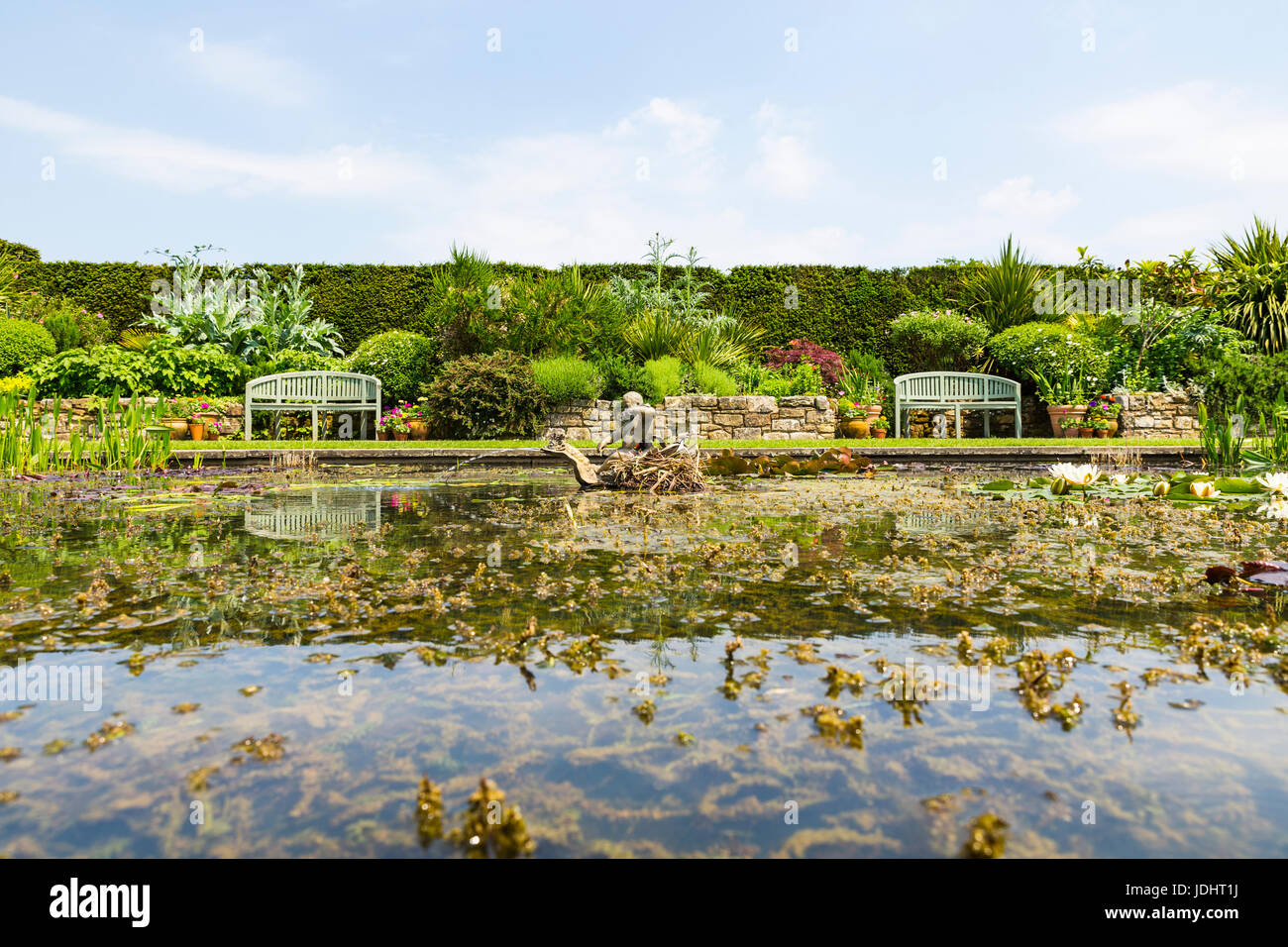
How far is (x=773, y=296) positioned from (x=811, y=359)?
6.57 feet

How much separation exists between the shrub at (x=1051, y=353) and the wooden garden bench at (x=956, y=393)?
31.6 inches

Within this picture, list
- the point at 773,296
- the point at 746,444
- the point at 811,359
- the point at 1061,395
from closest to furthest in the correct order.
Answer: the point at 746,444 → the point at 1061,395 → the point at 811,359 → the point at 773,296

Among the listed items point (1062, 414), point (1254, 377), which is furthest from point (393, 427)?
point (1254, 377)

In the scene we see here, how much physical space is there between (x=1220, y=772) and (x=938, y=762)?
16.8 inches

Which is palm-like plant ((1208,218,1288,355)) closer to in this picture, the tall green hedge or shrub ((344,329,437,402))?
the tall green hedge

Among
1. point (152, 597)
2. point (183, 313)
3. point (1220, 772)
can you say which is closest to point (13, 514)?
point (152, 597)

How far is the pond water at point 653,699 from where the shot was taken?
43.7 inches

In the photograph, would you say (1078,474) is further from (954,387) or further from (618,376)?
(954,387)

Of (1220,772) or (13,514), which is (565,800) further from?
(13,514)

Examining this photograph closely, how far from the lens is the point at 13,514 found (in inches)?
178

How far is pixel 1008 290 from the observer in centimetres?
1486

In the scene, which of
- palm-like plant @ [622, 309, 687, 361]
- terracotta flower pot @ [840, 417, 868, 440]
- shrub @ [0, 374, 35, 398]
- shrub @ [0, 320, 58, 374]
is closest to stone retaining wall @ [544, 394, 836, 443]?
terracotta flower pot @ [840, 417, 868, 440]

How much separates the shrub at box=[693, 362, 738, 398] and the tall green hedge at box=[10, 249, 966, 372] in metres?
3.51

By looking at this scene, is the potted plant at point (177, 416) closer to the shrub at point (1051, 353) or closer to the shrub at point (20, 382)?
the shrub at point (20, 382)
